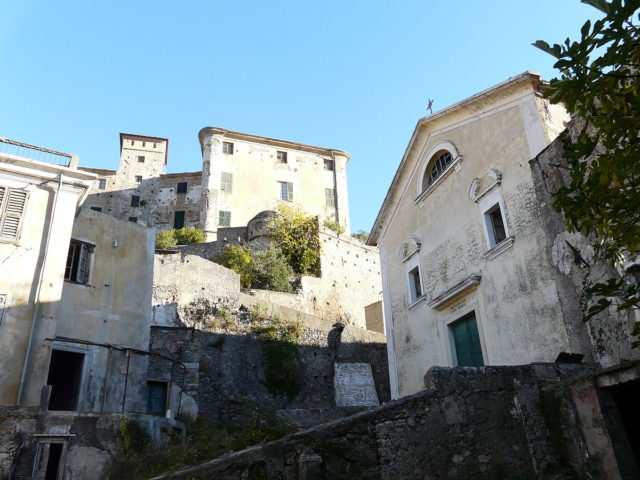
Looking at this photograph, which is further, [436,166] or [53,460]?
[436,166]

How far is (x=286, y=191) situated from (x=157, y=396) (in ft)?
74.6

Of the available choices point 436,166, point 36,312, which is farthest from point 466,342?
point 36,312

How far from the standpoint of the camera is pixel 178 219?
135 feet

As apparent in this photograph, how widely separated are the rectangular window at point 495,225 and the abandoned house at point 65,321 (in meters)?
8.29

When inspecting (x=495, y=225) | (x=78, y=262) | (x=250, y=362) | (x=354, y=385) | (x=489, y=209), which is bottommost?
(x=354, y=385)

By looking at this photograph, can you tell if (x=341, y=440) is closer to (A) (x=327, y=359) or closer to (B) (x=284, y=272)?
(A) (x=327, y=359)

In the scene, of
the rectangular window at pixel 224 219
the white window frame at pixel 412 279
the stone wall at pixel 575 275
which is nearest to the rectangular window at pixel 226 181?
the rectangular window at pixel 224 219

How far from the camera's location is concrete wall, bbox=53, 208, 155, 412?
1246cm

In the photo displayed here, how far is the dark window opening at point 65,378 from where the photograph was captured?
12.4m

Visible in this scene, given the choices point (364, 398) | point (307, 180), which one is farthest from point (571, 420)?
point (307, 180)

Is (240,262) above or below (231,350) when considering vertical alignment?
above

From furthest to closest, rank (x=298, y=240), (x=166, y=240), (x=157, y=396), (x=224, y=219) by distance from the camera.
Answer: (x=224, y=219)
(x=166, y=240)
(x=298, y=240)
(x=157, y=396)

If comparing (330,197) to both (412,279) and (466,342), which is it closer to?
(412,279)

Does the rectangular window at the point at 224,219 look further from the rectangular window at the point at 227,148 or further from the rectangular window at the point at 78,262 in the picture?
the rectangular window at the point at 78,262
